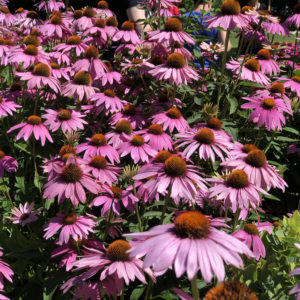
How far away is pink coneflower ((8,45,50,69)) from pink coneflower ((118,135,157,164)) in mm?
780

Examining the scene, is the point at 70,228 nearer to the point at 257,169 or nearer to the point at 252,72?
the point at 257,169

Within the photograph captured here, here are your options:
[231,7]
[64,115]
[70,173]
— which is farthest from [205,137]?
[231,7]

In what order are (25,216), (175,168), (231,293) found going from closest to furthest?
1. (231,293)
2. (175,168)
3. (25,216)

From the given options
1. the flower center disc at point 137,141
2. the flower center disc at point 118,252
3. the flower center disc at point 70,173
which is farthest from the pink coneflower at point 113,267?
the flower center disc at point 137,141

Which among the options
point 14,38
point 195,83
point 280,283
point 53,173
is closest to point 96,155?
point 53,173

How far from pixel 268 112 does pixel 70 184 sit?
41.8 inches

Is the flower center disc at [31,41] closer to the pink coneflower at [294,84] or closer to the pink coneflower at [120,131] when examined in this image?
the pink coneflower at [120,131]

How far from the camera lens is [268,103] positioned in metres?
1.84

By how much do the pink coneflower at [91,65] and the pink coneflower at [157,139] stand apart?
1.74 ft

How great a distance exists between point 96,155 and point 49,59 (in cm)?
91

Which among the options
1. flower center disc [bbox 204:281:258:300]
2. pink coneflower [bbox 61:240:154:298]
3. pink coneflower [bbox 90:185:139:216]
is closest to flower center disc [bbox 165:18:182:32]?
pink coneflower [bbox 90:185:139:216]

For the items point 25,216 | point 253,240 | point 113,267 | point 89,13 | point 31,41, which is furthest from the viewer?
point 89,13

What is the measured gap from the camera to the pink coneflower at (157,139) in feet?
5.32

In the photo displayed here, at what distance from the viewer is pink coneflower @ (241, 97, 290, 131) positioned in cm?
179
